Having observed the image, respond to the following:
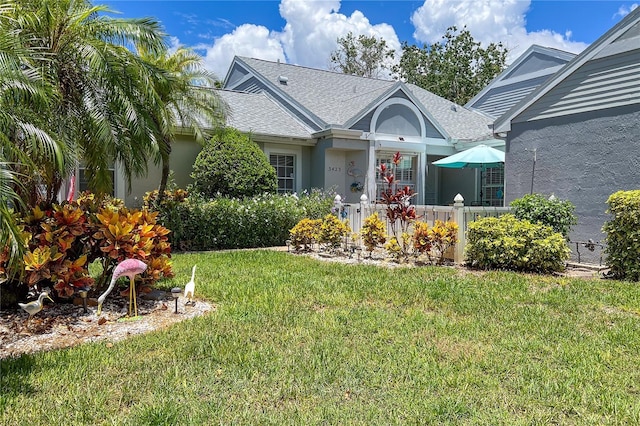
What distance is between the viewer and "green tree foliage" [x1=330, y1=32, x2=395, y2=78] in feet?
131

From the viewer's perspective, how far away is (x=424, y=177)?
16766 millimetres

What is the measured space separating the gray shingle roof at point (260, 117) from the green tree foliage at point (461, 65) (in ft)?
72.5

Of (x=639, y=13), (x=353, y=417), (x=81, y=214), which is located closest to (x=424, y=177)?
(x=639, y=13)

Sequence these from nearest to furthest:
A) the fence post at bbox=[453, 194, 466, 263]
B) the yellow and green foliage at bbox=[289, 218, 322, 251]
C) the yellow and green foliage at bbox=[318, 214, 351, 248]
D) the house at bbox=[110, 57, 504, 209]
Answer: the fence post at bbox=[453, 194, 466, 263], the yellow and green foliage at bbox=[318, 214, 351, 248], the yellow and green foliage at bbox=[289, 218, 322, 251], the house at bbox=[110, 57, 504, 209]

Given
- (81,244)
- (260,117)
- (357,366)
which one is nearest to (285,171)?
(260,117)

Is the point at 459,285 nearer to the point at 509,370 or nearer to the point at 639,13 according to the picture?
the point at 509,370

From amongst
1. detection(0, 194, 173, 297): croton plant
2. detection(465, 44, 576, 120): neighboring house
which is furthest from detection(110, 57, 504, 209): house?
detection(0, 194, 173, 297): croton plant

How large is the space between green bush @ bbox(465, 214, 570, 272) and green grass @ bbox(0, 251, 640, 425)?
6.34ft

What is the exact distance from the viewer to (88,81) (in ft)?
19.2

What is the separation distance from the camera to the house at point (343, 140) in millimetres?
14922

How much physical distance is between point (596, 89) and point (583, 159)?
1.49m

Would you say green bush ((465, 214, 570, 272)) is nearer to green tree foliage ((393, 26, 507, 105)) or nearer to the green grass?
the green grass

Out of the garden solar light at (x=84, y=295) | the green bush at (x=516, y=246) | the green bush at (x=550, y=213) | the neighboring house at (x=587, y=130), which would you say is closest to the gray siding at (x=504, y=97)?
the neighboring house at (x=587, y=130)

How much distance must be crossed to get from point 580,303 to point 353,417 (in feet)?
14.6
